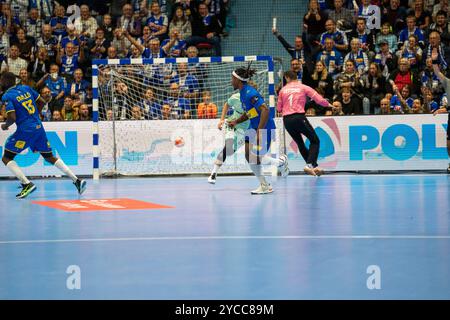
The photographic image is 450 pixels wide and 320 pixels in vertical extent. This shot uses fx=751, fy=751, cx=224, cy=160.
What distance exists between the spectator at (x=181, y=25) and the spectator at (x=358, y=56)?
4.72m

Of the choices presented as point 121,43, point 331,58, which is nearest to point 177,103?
point 121,43

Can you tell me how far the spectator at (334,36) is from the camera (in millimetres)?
19922

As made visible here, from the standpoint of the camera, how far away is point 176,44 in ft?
68.1

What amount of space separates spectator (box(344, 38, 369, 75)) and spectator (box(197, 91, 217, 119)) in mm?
3731

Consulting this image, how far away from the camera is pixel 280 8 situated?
2303 cm

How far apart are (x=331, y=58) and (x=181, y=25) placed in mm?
4556

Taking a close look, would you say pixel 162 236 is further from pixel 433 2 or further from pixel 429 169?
pixel 433 2

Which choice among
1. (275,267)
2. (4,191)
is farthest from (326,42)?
(275,267)

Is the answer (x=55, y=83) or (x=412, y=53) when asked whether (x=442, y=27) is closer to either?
(x=412, y=53)

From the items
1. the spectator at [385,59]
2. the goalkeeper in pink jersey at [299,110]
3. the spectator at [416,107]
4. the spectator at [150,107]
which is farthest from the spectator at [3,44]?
the spectator at [416,107]

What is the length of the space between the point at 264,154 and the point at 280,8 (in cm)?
1108

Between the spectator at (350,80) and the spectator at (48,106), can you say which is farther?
the spectator at (48,106)

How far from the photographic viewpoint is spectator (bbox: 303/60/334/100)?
749 inches

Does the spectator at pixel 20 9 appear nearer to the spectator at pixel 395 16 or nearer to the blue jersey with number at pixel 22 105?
the blue jersey with number at pixel 22 105
